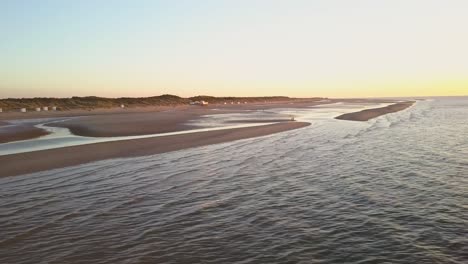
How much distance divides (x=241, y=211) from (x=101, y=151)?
12.6 m

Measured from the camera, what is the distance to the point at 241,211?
34.2 feet

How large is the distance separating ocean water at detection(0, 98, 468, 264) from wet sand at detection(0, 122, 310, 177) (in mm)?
1361

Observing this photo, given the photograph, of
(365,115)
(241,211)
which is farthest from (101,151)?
(365,115)

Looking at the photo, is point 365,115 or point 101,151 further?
point 365,115

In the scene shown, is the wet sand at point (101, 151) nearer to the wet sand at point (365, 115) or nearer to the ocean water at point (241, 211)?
the ocean water at point (241, 211)

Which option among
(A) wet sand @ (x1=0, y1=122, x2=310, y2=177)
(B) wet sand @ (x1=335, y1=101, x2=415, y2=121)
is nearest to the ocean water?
(A) wet sand @ (x1=0, y1=122, x2=310, y2=177)

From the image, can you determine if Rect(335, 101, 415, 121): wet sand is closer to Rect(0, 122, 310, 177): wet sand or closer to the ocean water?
Rect(0, 122, 310, 177): wet sand

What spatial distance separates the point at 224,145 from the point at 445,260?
17.5m

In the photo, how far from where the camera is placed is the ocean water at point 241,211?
7660 millimetres

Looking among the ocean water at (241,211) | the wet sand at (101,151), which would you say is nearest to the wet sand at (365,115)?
the wet sand at (101,151)

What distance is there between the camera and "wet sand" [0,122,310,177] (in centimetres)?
1683

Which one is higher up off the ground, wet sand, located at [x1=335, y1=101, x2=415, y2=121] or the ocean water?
the ocean water

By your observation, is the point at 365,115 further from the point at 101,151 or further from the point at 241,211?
the point at 241,211

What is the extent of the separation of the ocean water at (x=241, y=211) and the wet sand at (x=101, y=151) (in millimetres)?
1361
